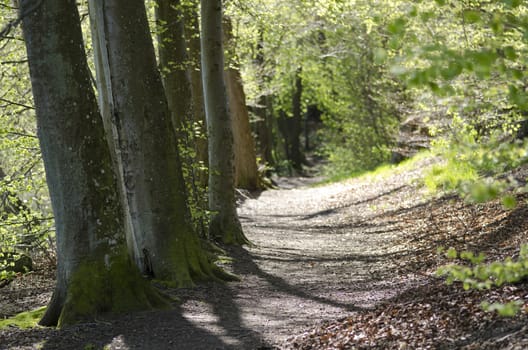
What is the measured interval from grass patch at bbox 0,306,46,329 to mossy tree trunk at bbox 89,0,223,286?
1.77m

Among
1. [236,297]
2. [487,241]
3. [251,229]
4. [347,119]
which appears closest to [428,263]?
[487,241]

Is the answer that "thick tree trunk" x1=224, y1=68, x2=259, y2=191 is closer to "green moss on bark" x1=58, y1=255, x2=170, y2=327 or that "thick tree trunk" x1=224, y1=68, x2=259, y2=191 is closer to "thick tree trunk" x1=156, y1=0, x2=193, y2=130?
"thick tree trunk" x1=156, y1=0, x2=193, y2=130

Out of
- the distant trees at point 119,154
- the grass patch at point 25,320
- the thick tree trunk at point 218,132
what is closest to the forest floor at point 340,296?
the grass patch at point 25,320

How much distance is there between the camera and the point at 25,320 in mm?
7664

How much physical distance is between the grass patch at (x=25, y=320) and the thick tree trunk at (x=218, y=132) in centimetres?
452

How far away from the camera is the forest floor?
5.93 metres

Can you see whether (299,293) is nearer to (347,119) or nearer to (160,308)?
(160,308)

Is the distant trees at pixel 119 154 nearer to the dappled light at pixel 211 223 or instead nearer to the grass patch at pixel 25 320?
the dappled light at pixel 211 223

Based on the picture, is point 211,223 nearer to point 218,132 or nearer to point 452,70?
point 218,132

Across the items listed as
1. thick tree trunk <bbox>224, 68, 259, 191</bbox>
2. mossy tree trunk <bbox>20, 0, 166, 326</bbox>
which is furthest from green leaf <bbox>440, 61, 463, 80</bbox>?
thick tree trunk <bbox>224, 68, 259, 191</bbox>

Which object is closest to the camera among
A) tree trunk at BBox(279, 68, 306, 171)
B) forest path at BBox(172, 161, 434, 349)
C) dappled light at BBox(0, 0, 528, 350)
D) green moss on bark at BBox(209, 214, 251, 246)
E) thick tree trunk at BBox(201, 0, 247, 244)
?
dappled light at BBox(0, 0, 528, 350)

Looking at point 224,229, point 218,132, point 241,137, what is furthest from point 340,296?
point 241,137

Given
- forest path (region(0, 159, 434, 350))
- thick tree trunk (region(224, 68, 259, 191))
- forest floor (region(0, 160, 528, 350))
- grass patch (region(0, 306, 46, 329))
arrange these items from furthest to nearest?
thick tree trunk (region(224, 68, 259, 191))
grass patch (region(0, 306, 46, 329))
forest path (region(0, 159, 434, 350))
forest floor (region(0, 160, 528, 350))

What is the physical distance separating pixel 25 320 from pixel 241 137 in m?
17.0
